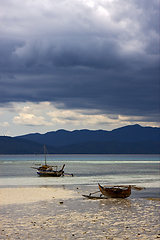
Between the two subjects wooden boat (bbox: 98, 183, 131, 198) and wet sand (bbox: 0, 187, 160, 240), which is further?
wooden boat (bbox: 98, 183, 131, 198)

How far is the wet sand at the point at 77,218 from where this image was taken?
20875mm

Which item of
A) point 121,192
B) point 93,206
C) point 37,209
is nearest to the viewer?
point 37,209

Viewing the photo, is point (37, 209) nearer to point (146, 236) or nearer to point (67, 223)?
point (67, 223)

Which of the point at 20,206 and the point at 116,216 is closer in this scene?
the point at 116,216

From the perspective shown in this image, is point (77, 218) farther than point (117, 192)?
No

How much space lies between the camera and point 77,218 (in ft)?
85.6

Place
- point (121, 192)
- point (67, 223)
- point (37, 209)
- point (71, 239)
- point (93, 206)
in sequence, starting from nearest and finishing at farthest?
point (71, 239), point (67, 223), point (37, 209), point (93, 206), point (121, 192)

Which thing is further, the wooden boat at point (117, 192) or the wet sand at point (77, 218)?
the wooden boat at point (117, 192)

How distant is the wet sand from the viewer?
20875mm

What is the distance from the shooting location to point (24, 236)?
2019cm

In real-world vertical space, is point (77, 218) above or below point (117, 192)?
below

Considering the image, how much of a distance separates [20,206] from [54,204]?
3566 millimetres

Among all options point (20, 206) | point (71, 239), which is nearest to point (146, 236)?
point (71, 239)

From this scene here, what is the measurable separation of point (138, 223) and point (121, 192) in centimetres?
1529
